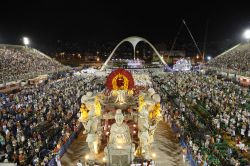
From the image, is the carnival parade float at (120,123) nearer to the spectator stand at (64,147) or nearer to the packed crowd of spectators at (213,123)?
the spectator stand at (64,147)

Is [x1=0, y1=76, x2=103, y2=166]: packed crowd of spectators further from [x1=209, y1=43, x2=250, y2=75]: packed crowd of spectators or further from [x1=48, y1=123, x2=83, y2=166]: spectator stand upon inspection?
[x1=209, y1=43, x2=250, y2=75]: packed crowd of spectators

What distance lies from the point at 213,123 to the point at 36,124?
38.8ft

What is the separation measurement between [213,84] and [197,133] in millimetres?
16894

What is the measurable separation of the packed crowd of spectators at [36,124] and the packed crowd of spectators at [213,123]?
6618 millimetres

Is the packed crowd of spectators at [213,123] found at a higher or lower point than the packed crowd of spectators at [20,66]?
lower

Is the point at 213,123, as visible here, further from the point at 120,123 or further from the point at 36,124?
the point at 36,124

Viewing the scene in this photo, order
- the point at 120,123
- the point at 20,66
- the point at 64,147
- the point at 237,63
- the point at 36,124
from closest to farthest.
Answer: the point at 120,123, the point at 64,147, the point at 36,124, the point at 20,66, the point at 237,63

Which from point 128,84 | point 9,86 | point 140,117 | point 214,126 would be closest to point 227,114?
point 214,126

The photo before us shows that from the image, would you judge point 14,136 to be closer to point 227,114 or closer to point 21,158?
point 21,158

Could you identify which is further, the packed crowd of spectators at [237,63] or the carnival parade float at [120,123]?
the packed crowd of spectators at [237,63]

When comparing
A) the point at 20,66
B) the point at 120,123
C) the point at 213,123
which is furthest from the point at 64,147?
the point at 20,66

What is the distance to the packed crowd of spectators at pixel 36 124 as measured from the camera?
12.7 m

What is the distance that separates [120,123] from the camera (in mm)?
9664

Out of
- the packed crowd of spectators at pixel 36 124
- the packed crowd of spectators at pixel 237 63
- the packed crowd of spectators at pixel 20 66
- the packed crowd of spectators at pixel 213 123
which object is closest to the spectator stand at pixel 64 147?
the packed crowd of spectators at pixel 36 124
